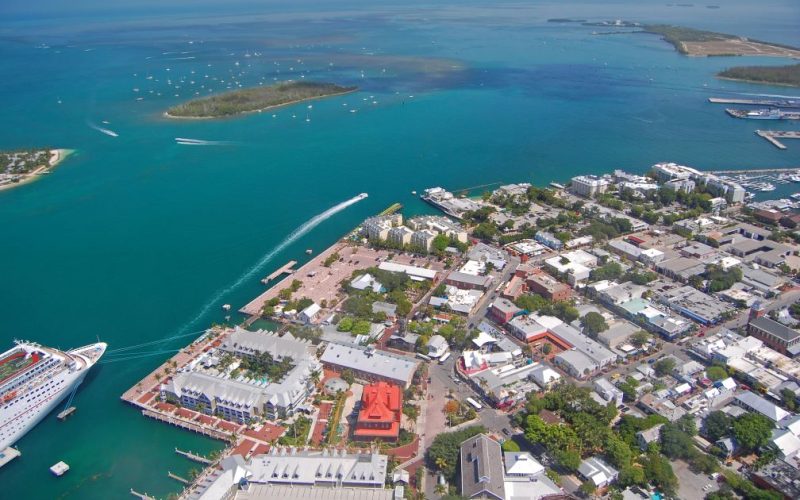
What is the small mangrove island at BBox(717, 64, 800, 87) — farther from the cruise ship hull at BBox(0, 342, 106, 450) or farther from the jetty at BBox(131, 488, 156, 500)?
the jetty at BBox(131, 488, 156, 500)

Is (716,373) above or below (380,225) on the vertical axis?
below

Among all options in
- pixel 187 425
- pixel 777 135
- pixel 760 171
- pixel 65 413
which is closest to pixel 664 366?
pixel 187 425

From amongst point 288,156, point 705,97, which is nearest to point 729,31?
point 705,97

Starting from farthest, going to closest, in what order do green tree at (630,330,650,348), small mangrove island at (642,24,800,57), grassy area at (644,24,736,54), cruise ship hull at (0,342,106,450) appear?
1. grassy area at (644,24,736,54)
2. small mangrove island at (642,24,800,57)
3. green tree at (630,330,650,348)
4. cruise ship hull at (0,342,106,450)

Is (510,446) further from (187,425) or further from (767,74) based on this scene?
(767,74)

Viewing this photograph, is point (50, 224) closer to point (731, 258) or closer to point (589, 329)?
point (589, 329)

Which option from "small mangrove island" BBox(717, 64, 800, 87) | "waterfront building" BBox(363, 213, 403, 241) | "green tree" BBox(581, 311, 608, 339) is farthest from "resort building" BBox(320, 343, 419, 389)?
"small mangrove island" BBox(717, 64, 800, 87)
